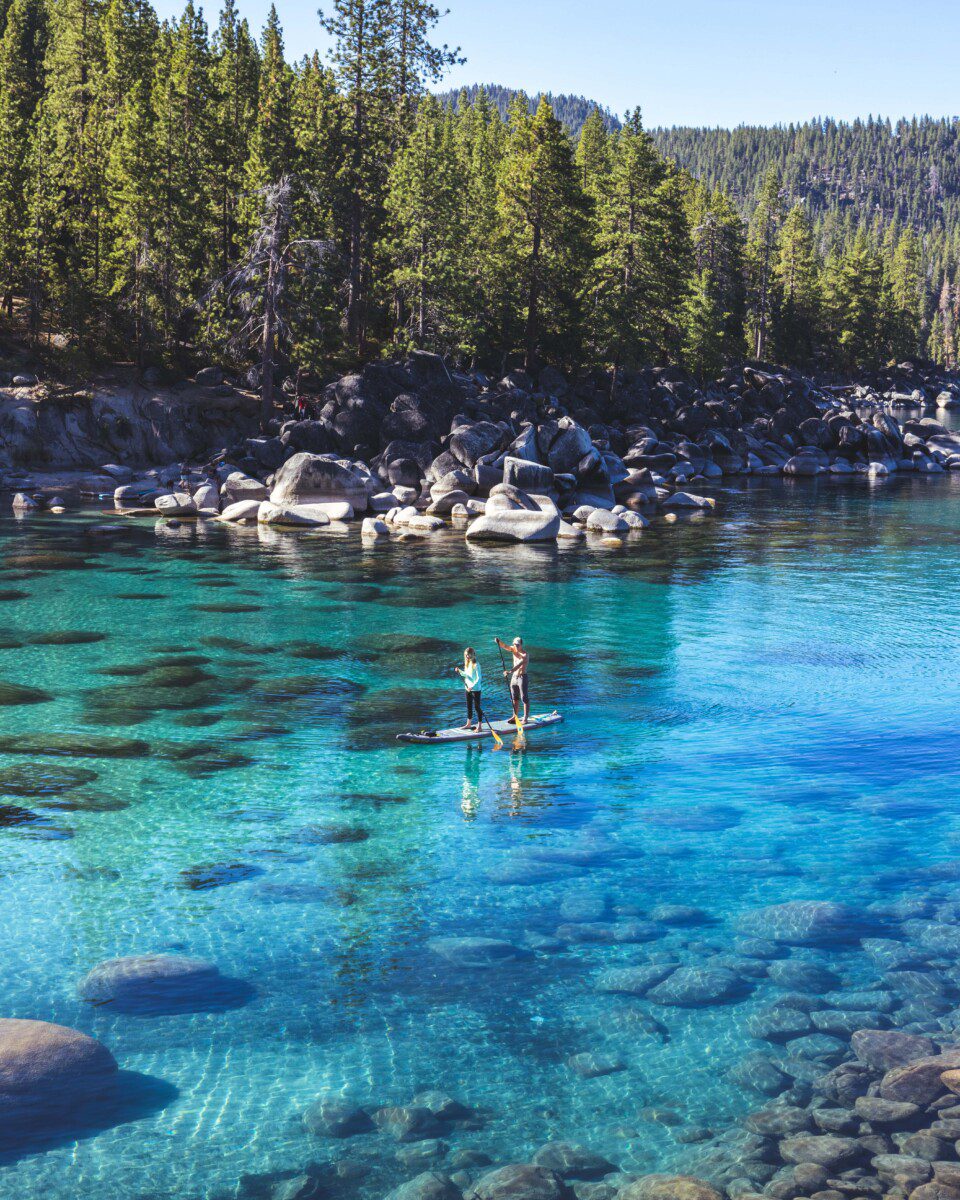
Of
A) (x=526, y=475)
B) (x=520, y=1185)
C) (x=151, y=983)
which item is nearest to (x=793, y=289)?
(x=526, y=475)

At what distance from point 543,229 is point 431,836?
178 ft

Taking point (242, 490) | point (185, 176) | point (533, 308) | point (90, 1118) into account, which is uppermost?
point (185, 176)

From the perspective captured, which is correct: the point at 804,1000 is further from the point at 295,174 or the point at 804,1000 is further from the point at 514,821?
the point at 295,174

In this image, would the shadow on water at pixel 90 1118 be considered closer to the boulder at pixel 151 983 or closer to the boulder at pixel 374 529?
the boulder at pixel 151 983

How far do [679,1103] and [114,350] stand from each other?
55461mm

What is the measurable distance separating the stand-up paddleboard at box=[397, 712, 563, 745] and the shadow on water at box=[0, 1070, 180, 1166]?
30.4 ft

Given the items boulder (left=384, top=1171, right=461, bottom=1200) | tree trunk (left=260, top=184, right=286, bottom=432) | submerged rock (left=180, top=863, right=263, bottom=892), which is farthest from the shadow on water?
tree trunk (left=260, top=184, right=286, bottom=432)

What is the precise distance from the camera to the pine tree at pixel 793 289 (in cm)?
10862

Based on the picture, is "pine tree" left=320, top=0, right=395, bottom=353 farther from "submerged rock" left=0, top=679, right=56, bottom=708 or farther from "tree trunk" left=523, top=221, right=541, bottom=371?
"submerged rock" left=0, top=679, right=56, bottom=708

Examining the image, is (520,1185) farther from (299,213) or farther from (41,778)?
(299,213)

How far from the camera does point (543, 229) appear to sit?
2413 inches

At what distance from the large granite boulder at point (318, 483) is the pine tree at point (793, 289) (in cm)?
7667

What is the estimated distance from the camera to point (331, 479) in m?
45.4

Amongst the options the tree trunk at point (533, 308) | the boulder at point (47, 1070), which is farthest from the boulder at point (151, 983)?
the tree trunk at point (533, 308)
